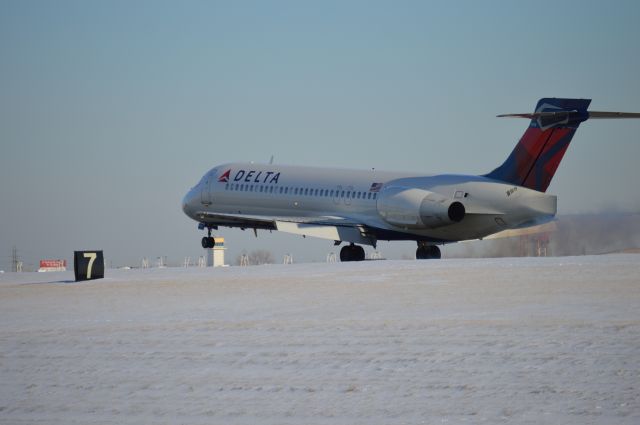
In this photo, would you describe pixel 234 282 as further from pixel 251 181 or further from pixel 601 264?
pixel 251 181

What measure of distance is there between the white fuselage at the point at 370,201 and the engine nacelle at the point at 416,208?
38 mm

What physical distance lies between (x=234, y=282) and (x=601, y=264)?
29.8ft

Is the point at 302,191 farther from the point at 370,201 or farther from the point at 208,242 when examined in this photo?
the point at 208,242

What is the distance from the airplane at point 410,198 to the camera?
43.7m

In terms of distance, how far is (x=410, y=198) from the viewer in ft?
148

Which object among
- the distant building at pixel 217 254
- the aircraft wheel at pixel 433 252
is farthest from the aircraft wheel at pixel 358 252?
the distant building at pixel 217 254

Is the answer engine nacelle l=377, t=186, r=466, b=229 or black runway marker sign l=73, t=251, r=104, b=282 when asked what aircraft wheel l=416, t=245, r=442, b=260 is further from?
black runway marker sign l=73, t=251, r=104, b=282

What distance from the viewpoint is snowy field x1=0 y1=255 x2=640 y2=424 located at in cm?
1294

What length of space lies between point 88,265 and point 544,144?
1909 centimetres

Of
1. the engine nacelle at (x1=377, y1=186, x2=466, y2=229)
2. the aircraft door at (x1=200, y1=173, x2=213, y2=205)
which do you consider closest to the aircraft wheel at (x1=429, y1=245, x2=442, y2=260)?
the engine nacelle at (x1=377, y1=186, x2=466, y2=229)

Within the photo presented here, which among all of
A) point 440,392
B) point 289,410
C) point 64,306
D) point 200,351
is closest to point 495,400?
point 440,392

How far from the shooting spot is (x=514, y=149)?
44.9 m

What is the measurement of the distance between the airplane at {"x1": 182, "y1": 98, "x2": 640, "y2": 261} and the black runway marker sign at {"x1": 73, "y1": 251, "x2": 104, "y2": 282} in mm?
14572

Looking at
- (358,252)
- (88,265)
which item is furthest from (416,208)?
(88,265)
